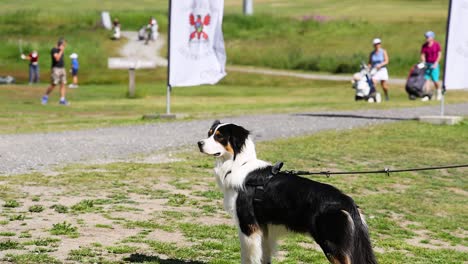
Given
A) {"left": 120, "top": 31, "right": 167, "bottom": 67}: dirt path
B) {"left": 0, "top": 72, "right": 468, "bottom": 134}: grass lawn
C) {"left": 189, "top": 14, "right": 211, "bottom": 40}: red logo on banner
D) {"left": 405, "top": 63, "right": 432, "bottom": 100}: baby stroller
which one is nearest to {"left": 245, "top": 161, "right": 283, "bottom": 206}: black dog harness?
{"left": 0, "top": 72, "right": 468, "bottom": 134}: grass lawn

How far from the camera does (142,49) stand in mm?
63094

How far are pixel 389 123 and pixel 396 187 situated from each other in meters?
7.93

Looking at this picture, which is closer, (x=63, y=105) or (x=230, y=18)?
(x=63, y=105)

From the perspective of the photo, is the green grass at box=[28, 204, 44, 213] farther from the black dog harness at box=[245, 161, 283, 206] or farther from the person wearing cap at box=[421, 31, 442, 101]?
the person wearing cap at box=[421, 31, 442, 101]

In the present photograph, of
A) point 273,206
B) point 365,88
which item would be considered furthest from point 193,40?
point 273,206

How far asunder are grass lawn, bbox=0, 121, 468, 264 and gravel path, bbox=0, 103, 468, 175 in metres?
1.02

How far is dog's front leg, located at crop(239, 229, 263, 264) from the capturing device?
7.59 metres

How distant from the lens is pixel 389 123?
21.3 m

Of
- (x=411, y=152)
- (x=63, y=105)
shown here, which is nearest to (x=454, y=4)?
(x=411, y=152)

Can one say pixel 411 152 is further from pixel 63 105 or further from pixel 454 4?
pixel 63 105

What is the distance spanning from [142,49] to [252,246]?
5635 cm

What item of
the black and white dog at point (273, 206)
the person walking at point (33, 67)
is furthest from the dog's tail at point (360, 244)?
the person walking at point (33, 67)

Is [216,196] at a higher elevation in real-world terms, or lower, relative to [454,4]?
lower

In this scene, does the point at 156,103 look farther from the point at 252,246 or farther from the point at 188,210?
the point at 252,246
